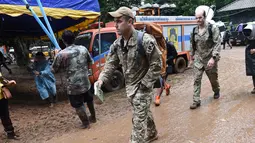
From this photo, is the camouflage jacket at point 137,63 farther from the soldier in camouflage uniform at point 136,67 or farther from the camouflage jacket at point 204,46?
the camouflage jacket at point 204,46

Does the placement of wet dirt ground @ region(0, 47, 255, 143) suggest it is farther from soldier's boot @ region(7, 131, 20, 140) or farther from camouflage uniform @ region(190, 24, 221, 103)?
camouflage uniform @ region(190, 24, 221, 103)

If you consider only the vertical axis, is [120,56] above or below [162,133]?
above

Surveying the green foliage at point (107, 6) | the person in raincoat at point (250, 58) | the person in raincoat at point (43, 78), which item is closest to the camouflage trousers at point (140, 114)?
the person in raincoat at point (250, 58)

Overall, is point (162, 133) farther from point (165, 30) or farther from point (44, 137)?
point (165, 30)

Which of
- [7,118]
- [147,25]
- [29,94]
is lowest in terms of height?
[29,94]

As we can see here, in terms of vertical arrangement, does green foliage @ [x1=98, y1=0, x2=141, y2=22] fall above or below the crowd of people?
above

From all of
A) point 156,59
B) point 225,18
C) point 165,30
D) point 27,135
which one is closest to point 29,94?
point 27,135

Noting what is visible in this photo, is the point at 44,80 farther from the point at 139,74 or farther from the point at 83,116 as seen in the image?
the point at 139,74

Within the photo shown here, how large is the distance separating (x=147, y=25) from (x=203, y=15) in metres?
1.08

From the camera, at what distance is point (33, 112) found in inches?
267

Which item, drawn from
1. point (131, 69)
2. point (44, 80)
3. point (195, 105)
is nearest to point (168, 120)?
point (195, 105)

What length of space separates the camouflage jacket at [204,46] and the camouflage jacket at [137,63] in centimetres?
240

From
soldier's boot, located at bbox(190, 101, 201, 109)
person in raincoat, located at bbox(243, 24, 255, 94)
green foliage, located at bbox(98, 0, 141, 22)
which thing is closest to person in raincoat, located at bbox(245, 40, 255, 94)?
person in raincoat, located at bbox(243, 24, 255, 94)

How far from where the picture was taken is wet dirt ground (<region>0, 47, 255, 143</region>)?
4.34 m
